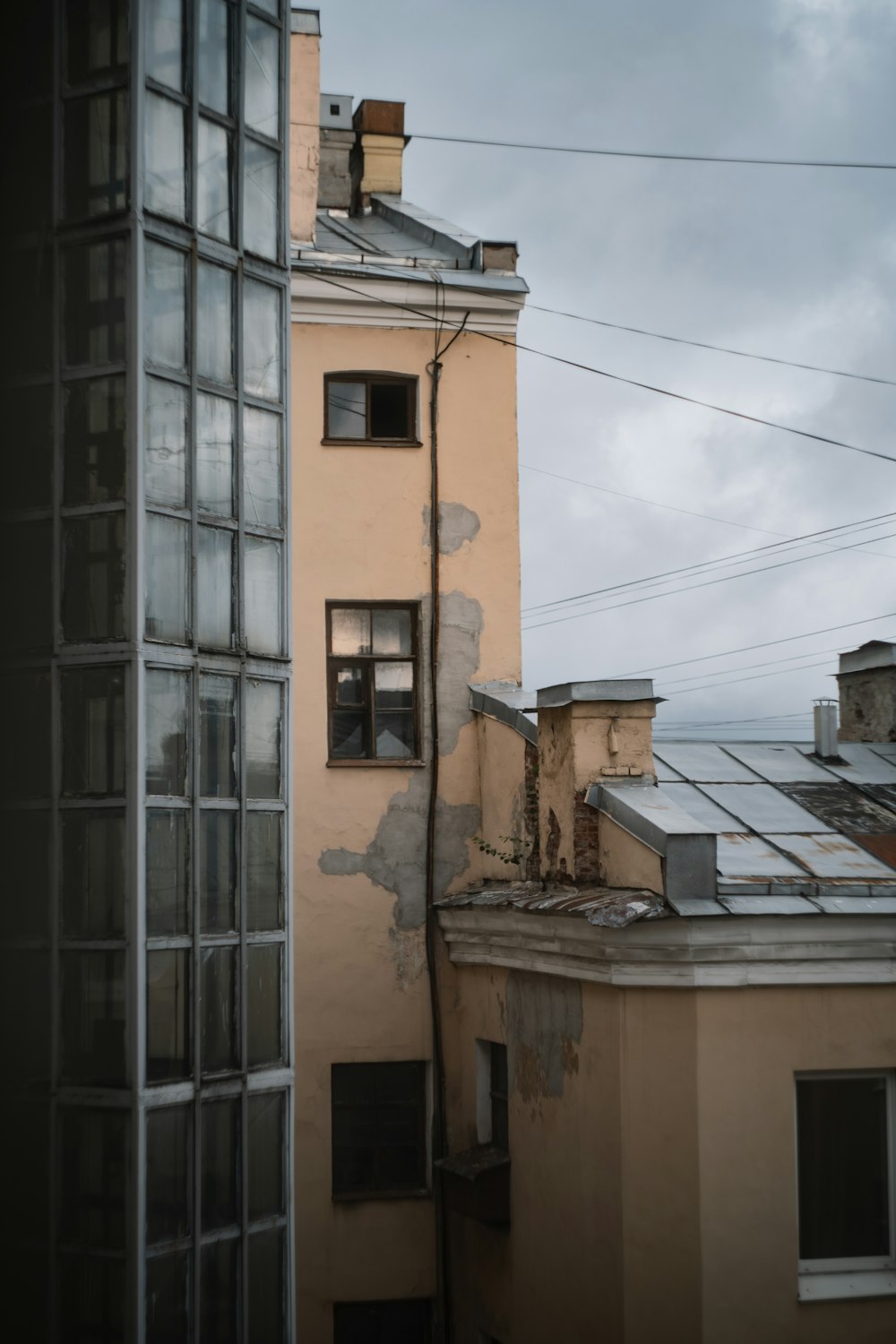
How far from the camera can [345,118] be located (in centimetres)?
1462

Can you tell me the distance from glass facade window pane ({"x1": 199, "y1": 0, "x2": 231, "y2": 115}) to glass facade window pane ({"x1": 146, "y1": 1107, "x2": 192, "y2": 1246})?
15.8ft

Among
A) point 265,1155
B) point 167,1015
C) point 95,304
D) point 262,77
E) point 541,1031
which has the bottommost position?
point 541,1031

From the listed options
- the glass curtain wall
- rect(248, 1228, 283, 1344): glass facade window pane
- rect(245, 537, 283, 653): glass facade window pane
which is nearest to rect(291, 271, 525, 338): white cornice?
the glass curtain wall

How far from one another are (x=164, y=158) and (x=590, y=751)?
16.9 feet

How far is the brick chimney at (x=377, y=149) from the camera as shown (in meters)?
14.3

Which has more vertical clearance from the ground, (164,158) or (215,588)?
(164,158)

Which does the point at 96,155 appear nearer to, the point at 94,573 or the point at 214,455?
the point at 214,455

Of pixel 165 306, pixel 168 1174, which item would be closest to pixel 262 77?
pixel 165 306

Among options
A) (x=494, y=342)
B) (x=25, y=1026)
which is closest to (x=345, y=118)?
(x=494, y=342)

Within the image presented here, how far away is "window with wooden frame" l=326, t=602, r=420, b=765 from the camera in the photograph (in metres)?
11.9

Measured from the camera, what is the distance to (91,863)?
577cm

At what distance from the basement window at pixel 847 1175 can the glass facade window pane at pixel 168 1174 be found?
4.43 meters

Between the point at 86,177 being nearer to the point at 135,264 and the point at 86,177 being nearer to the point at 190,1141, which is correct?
the point at 135,264

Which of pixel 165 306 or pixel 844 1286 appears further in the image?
pixel 844 1286
